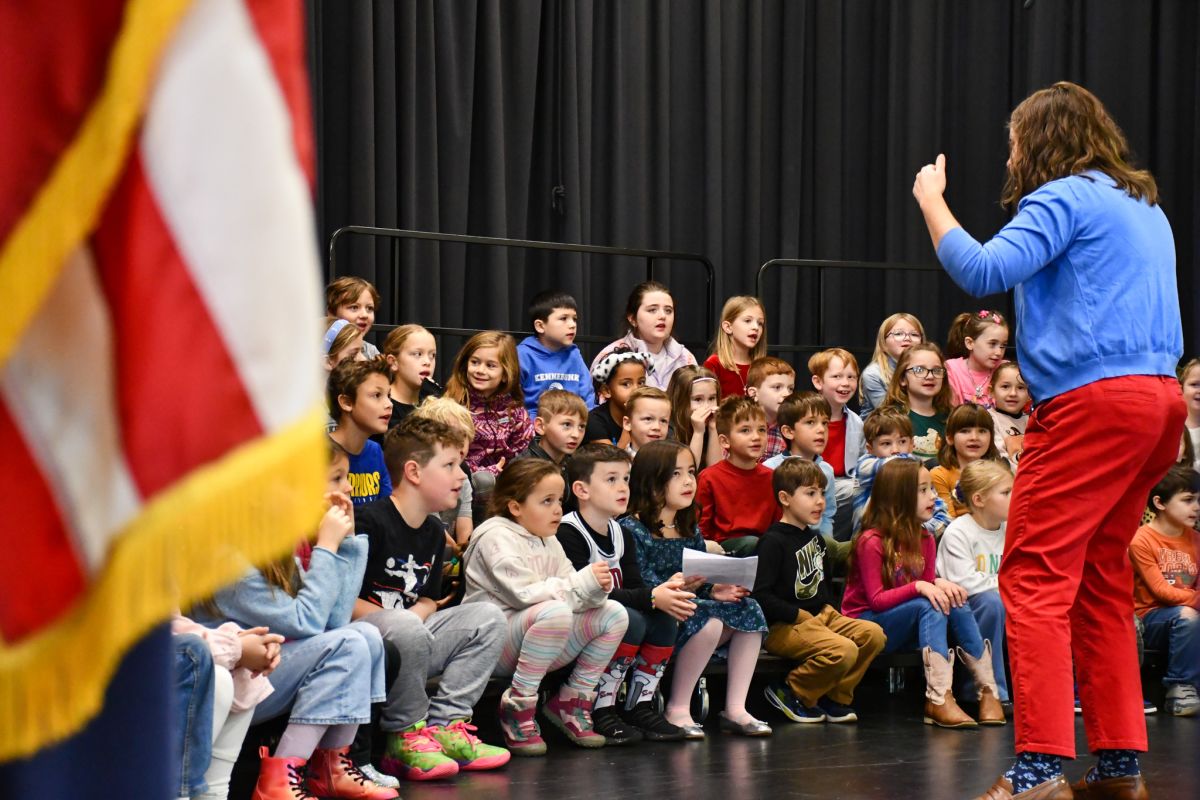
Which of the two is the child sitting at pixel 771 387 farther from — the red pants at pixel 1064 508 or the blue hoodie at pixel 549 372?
the red pants at pixel 1064 508

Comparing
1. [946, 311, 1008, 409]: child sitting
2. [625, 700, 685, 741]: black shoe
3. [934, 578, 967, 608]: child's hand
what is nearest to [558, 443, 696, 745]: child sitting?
[625, 700, 685, 741]: black shoe

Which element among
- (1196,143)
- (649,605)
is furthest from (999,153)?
(649,605)

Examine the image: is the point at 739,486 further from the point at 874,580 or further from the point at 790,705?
the point at 790,705

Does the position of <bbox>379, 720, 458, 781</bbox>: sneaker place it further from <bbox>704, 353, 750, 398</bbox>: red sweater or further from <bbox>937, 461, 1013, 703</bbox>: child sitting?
<bbox>704, 353, 750, 398</bbox>: red sweater

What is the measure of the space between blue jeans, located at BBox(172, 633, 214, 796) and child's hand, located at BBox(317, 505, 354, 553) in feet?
2.07

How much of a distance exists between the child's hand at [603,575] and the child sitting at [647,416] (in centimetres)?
109

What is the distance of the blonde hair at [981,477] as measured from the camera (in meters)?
5.21

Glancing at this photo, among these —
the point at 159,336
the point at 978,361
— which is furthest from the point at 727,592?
the point at 159,336

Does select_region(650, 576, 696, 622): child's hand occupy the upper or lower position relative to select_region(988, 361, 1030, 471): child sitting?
lower

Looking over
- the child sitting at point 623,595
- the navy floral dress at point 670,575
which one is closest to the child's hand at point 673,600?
the child sitting at point 623,595

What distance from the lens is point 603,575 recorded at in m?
4.32

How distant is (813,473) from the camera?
507 cm

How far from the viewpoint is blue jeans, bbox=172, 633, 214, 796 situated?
9.82ft

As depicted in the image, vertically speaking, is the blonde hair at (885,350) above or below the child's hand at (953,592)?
above
